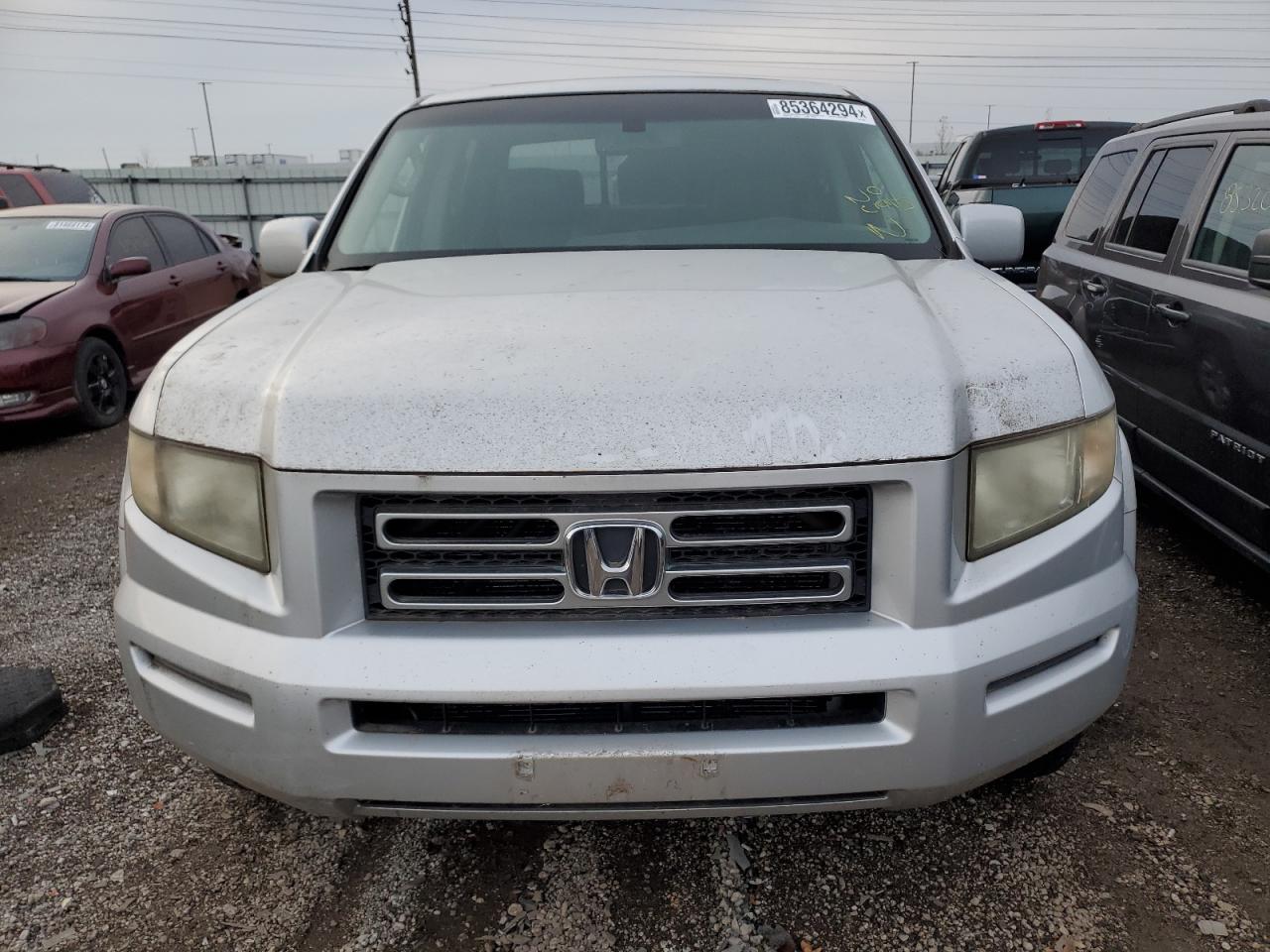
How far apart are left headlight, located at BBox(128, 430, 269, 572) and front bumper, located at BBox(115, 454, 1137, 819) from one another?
6cm

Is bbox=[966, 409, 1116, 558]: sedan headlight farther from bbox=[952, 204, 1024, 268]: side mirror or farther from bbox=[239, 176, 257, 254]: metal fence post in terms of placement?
bbox=[239, 176, 257, 254]: metal fence post

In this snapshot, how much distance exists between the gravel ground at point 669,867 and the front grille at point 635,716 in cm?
57

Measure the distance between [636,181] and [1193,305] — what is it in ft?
7.17

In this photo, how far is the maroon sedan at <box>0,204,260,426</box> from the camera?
654 centimetres

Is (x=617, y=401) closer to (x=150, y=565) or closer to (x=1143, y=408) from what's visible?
(x=150, y=565)

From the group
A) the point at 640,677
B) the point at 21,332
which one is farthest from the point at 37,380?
the point at 640,677

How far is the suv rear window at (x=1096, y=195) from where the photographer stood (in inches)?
189

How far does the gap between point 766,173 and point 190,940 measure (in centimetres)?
243

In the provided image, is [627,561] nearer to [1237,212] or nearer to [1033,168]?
[1237,212]

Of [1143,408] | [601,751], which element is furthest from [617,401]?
[1143,408]

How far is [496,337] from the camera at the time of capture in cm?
190

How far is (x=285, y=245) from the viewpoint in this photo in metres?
3.17

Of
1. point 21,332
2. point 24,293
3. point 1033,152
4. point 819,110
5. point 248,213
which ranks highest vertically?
point 819,110

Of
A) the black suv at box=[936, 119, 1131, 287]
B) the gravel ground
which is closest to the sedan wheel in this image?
the gravel ground
